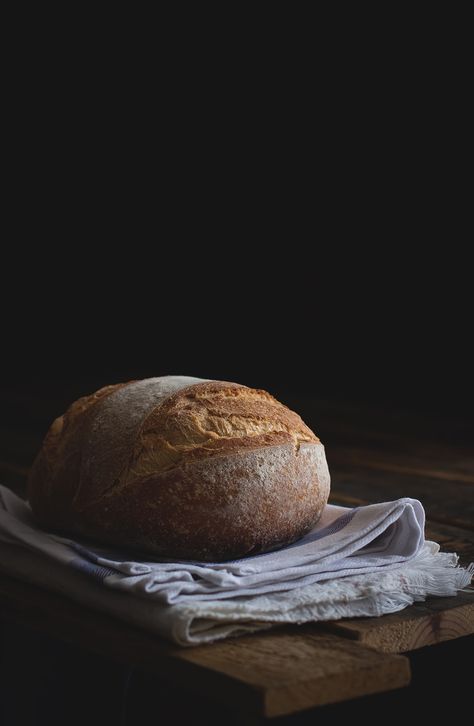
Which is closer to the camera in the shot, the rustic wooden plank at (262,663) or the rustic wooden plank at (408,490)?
the rustic wooden plank at (262,663)

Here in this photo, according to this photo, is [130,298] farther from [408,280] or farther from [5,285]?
[408,280]

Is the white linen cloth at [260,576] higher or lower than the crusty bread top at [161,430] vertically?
lower

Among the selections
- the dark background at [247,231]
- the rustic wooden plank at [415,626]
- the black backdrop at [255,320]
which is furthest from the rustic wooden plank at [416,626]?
the black backdrop at [255,320]

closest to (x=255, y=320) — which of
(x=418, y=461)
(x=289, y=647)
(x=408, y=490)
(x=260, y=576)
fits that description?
(x=418, y=461)

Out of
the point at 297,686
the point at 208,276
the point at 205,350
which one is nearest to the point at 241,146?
the point at 208,276

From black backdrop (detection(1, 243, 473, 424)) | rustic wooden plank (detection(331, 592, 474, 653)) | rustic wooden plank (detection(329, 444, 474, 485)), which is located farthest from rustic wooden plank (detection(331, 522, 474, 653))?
black backdrop (detection(1, 243, 473, 424))

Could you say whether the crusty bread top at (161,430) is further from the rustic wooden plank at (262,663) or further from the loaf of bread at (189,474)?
the rustic wooden plank at (262,663)
